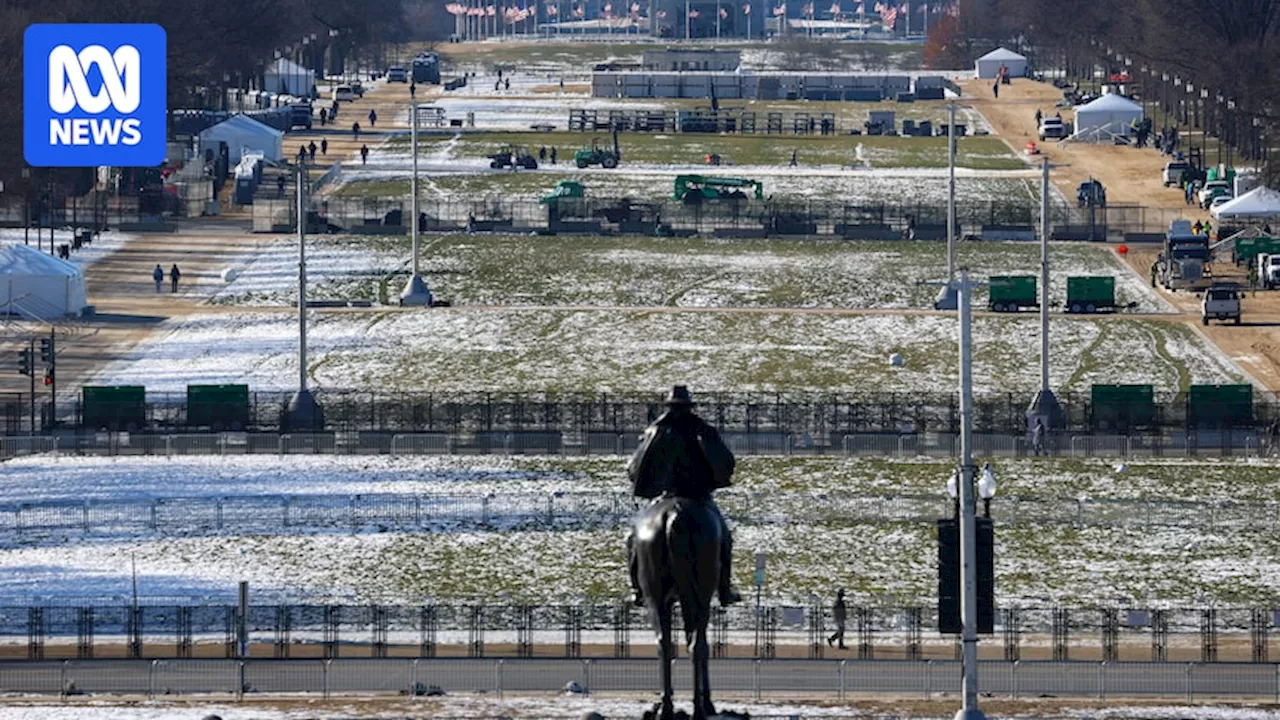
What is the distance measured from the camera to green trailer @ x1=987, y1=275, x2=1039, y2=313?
4279 inches

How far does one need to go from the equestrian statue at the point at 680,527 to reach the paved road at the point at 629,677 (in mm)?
13205

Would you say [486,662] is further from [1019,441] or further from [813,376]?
[813,376]

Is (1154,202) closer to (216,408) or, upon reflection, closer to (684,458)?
(216,408)

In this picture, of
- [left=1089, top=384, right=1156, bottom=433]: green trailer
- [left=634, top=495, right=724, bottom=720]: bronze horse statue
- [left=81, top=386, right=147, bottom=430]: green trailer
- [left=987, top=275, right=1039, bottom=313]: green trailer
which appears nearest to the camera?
[left=634, top=495, right=724, bottom=720]: bronze horse statue

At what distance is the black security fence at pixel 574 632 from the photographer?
58.5 m

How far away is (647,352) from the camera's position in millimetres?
99938

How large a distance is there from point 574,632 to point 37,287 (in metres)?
50.9

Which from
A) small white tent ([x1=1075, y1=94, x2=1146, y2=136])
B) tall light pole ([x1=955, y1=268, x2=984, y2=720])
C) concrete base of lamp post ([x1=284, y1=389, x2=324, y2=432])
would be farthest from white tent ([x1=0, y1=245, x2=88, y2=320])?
small white tent ([x1=1075, y1=94, x2=1146, y2=136])

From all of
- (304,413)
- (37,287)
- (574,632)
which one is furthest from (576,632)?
(37,287)

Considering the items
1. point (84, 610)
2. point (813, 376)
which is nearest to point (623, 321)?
point (813, 376)

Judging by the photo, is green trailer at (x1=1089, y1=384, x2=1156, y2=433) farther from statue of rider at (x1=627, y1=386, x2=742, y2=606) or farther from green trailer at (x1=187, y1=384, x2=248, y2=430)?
statue of rider at (x1=627, y1=386, x2=742, y2=606)

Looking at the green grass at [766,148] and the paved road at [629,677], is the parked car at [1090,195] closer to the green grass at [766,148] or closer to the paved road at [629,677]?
the green grass at [766,148]

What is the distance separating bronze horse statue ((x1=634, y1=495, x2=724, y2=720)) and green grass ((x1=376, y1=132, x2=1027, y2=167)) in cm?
12298

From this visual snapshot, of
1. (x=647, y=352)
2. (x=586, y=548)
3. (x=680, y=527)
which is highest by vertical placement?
(x=647, y=352)
